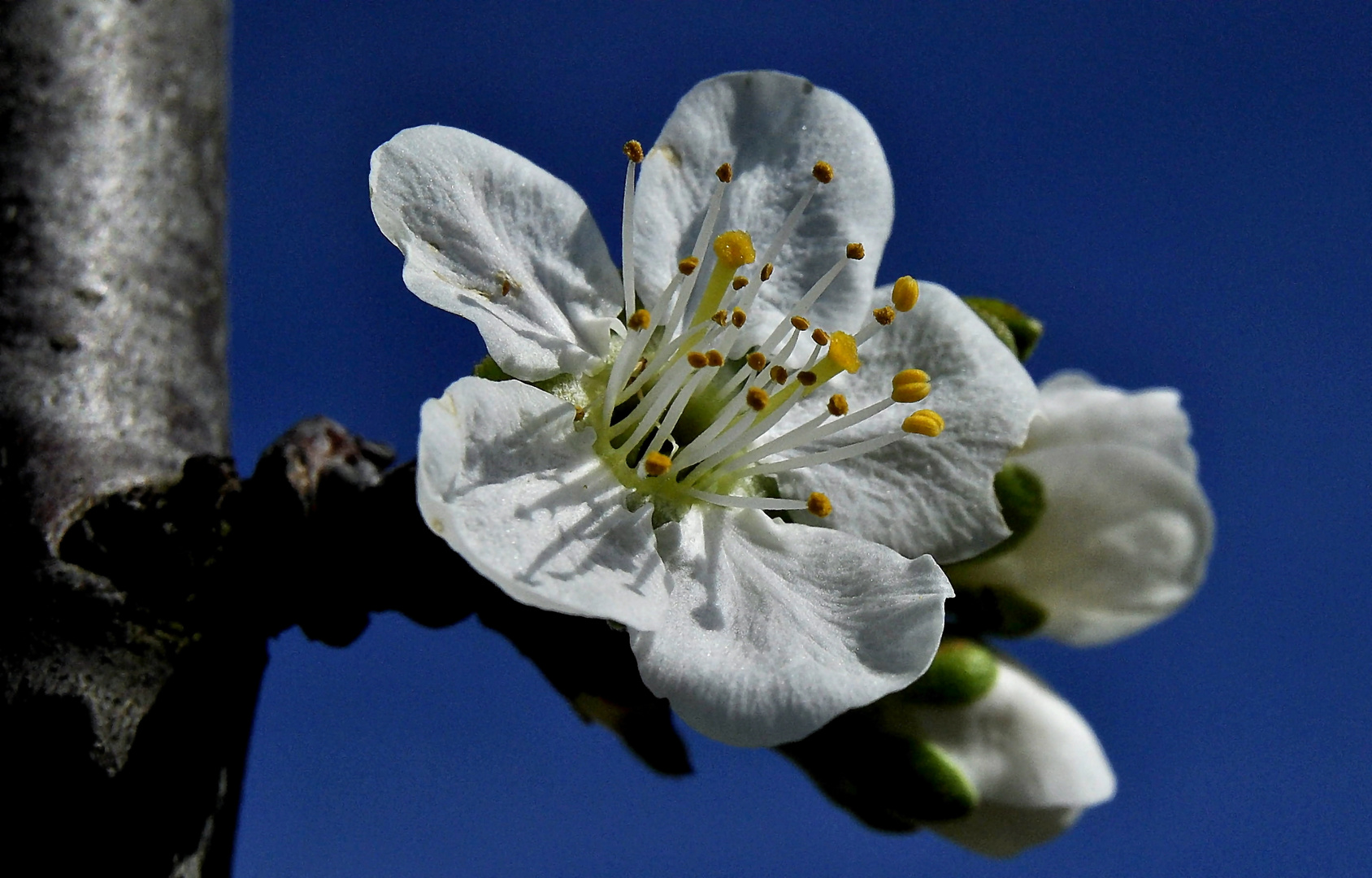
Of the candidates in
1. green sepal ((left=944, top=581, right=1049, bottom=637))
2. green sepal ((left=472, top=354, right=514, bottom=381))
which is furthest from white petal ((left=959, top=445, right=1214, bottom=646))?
green sepal ((left=472, top=354, right=514, bottom=381))

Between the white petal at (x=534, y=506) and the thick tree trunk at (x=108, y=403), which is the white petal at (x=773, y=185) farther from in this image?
the thick tree trunk at (x=108, y=403)

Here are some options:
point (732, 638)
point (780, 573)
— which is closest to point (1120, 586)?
point (780, 573)

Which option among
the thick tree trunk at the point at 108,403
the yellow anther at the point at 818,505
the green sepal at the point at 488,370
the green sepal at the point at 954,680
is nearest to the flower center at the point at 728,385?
the yellow anther at the point at 818,505

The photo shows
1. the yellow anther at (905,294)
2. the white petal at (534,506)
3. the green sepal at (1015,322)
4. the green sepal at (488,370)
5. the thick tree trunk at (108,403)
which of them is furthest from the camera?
the green sepal at (1015,322)

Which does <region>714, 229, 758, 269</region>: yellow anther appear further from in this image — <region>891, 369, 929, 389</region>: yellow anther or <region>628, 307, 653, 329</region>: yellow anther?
<region>891, 369, 929, 389</region>: yellow anther

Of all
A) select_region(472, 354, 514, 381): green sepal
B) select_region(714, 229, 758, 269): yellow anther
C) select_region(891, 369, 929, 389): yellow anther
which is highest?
select_region(714, 229, 758, 269): yellow anther

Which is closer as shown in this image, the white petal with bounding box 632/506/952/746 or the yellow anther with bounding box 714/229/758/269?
the white petal with bounding box 632/506/952/746

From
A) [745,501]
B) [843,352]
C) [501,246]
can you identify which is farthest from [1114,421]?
[501,246]
